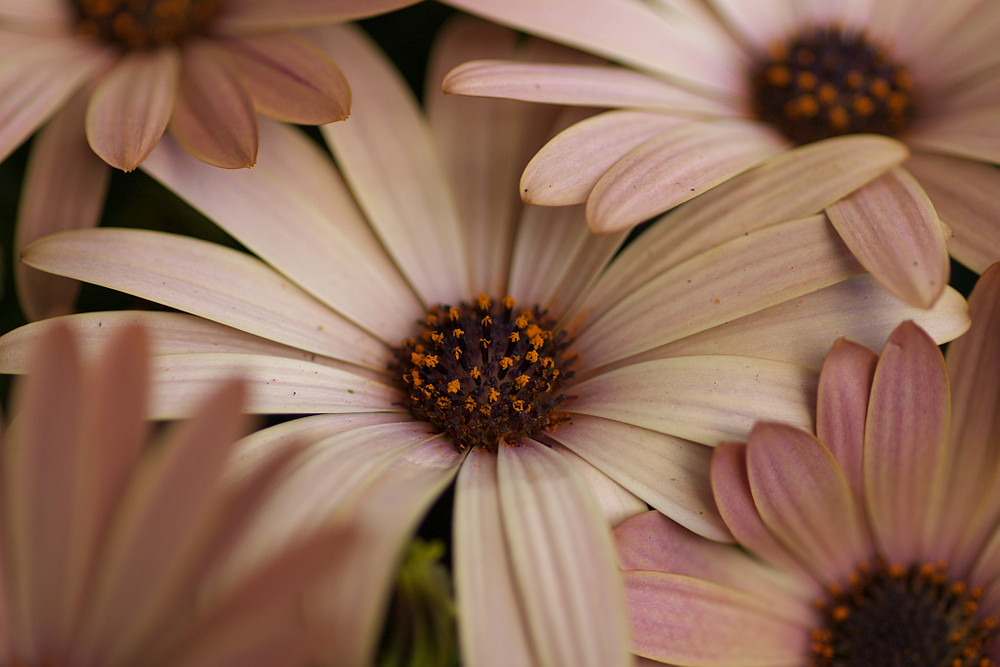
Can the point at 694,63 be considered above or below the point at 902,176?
above

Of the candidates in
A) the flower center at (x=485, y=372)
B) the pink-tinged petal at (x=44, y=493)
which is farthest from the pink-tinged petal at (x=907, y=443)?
the pink-tinged petal at (x=44, y=493)

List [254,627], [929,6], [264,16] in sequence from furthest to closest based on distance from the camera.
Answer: [929,6] < [264,16] < [254,627]

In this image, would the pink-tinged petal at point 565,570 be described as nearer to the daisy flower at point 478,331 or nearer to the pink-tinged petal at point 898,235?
the daisy flower at point 478,331

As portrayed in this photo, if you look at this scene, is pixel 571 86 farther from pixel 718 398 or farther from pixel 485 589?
pixel 485 589

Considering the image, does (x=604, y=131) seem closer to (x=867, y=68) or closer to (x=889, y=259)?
(x=889, y=259)

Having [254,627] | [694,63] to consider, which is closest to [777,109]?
[694,63]

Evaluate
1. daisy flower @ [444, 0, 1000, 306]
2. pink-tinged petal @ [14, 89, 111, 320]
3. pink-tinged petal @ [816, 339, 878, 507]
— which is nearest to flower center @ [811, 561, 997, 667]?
pink-tinged petal @ [816, 339, 878, 507]

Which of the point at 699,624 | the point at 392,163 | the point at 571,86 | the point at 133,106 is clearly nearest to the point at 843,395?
the point at 699,624
